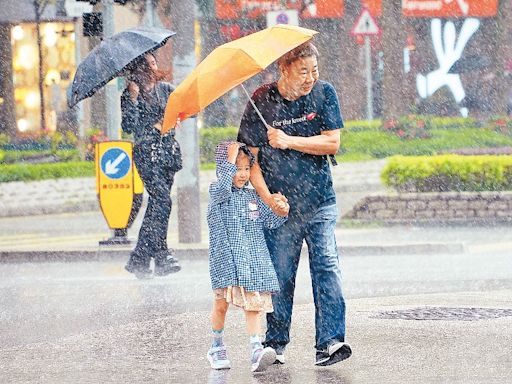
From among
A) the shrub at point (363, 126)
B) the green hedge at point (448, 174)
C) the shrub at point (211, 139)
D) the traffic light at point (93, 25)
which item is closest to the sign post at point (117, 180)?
the traffic light at point (93, 25)

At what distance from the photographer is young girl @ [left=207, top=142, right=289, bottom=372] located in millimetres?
8438

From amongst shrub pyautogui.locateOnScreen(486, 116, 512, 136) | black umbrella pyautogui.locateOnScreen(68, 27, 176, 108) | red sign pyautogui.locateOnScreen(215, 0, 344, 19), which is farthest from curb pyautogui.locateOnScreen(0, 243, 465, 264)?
red sign pyautogui.locateOnScreen(215, 0, 344, 19)

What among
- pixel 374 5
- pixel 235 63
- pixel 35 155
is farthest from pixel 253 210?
pixel 374 5

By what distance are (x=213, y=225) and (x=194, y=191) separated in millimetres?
8090

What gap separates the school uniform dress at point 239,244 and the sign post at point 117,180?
7328 millimetres

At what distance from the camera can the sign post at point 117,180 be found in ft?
52.2

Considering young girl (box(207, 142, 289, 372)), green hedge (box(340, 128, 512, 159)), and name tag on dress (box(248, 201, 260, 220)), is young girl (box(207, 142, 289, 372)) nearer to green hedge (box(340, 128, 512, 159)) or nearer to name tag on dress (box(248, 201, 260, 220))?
name tag on dress (box(248, 201, 260, 220))

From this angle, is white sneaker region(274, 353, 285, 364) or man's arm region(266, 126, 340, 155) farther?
white sneaker region(274, 353, 285, 364)

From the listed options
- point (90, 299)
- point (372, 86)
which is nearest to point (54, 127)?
point (372, 86)

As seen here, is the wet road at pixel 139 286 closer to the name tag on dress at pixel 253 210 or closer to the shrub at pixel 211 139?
the name tag on dress at pixel 253 210

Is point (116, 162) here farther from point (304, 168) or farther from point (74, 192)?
point (74, 192)

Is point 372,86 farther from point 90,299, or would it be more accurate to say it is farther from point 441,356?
point 441,356

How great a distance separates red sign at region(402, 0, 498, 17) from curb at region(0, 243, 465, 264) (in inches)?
983

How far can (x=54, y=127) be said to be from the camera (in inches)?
1725
